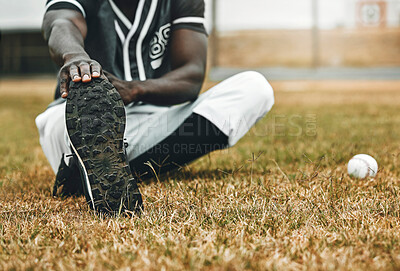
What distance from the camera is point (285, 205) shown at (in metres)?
1.90

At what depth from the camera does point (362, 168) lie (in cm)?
Result: 254

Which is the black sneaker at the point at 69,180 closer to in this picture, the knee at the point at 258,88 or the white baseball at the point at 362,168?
the knee at the point at 258,88

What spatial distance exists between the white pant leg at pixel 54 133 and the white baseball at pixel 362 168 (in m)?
1.60

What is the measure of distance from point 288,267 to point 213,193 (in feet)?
2.89

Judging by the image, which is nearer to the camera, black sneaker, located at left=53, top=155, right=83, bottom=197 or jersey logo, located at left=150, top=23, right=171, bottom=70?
black sneaker, located at left=53, top=155, right=83, bottom=197

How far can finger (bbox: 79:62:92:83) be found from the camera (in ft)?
5.91

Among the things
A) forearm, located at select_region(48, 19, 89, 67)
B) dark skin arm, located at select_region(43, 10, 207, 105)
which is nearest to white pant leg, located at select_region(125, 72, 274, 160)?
dark skin arm, located at select_region(43, 10, 207, 105)

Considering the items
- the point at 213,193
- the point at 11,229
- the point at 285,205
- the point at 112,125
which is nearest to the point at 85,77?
the point at 112,125

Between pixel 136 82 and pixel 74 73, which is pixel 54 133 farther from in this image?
pixel 74 73

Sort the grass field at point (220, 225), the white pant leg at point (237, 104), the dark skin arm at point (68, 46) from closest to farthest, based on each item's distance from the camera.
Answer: the grass field at point (220, 225)
the dark skin arm at point (68, 46)
the white pant leg at point (237, 104)

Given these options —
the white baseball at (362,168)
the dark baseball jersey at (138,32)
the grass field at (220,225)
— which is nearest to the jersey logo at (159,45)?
the dark baseball jersey at (138,32)

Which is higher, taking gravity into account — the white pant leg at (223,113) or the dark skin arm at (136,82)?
the dark skin arm at (136,82)

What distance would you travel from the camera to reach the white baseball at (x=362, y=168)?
8.27 ft

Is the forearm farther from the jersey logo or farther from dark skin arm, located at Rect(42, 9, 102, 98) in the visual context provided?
the jersey logo
